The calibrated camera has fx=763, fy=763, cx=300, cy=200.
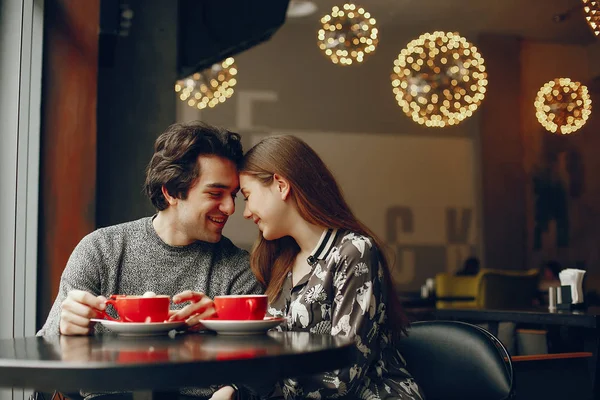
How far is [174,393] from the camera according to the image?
1.35 meters

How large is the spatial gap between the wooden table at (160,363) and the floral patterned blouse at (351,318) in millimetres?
373

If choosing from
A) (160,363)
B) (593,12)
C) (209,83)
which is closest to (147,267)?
(160,363)

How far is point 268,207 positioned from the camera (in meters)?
1.88

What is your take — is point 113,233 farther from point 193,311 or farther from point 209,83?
point 209,83

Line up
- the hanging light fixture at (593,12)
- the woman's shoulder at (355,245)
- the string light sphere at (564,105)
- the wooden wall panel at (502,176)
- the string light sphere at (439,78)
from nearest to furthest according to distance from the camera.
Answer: the woman's shoulder at (355,245)
the hanging light fixture at (593,12)
the string light sphere at (439,78)
the string light sphere at (564,105)
the wooden wall panel at (502,176)

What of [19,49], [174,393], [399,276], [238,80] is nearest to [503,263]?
[399,276]

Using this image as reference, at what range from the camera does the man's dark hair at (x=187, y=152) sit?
1985 mm

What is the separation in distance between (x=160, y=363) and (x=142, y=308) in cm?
41

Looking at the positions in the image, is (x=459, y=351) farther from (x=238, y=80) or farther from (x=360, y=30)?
(x=238, y=80)

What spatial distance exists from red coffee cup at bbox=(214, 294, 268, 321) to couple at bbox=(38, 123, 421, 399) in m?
0.24

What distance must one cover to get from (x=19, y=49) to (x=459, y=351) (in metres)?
1.83

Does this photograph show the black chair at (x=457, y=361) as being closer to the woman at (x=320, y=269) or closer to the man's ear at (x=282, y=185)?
the woman at (x=320, y=269)

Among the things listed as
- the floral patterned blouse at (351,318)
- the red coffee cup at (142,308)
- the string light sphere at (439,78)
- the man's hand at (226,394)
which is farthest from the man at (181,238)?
the string light sphere at (439,78)

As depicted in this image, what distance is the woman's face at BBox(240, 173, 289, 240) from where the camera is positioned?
1877 millimetres
